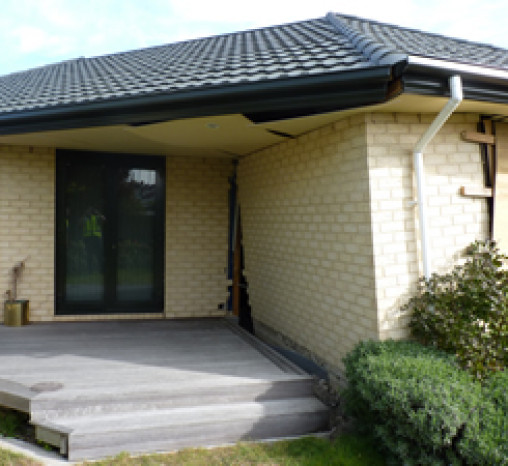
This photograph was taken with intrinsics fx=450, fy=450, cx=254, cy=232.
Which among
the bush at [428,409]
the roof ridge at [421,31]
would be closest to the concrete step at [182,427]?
the bush at [428,409]

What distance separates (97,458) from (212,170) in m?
4.75

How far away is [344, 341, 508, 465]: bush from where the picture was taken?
279 centimetres

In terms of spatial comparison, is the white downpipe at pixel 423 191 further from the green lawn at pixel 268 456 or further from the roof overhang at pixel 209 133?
the green lawn at pixel 268 456

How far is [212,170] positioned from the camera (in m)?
7.30

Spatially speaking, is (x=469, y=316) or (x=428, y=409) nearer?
(x=428, y=409)

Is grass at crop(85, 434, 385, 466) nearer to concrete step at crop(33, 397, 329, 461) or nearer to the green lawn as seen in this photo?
the green lawn

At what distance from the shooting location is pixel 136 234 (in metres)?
7.08

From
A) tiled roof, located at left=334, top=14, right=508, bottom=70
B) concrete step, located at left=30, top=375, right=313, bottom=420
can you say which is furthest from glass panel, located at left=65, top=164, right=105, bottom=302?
tiled roof, located at left=334, top=14, right=508, bottom=70

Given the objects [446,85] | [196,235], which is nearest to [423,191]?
[446,85]

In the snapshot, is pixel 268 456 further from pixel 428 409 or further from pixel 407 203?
pixel 407 203

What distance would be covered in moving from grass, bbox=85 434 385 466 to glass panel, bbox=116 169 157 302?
149 inches

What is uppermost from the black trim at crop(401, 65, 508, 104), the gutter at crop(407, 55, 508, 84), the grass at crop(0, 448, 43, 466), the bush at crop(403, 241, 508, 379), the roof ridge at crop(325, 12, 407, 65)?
the roof ridge at crop(325, 12, 407, 65)

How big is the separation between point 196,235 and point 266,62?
3.55 metres

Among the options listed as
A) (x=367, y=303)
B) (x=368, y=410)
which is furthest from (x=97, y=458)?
(x=367, y=303)
